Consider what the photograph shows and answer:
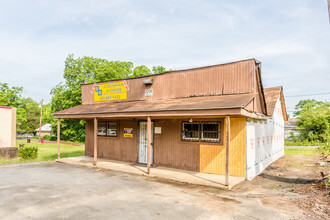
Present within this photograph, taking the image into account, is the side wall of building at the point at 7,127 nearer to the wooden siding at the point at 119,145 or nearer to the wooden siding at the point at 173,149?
the wooden siding at the point at 119,145

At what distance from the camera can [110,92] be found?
1421 cm

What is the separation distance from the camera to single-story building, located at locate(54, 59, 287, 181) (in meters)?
8.90

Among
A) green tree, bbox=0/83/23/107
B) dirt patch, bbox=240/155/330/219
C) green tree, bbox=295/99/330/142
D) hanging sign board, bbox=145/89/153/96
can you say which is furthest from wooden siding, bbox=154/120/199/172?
green tree, bbox=0/83/23/107

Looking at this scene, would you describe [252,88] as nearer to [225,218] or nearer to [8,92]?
[225,218]

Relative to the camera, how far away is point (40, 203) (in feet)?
19.7

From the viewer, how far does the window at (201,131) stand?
9734 mm

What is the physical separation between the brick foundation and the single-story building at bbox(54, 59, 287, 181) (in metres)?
5.25

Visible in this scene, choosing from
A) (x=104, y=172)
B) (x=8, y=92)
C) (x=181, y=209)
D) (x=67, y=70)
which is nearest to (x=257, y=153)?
(x=181, y=209)

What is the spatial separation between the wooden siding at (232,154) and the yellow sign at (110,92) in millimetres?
6217

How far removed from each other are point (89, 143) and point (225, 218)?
11.5 m

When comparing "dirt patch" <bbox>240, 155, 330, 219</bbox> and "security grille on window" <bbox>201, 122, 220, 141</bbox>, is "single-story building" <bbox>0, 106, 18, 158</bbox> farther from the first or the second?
"dirt patch" <bbox>240, 155, 330, 219</bbox>

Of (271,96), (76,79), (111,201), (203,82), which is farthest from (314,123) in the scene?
(76,79)

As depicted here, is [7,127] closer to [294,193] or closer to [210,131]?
[210,131]

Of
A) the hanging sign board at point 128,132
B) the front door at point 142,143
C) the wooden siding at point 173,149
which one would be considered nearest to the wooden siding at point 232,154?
the wooden siding at point 173,149
